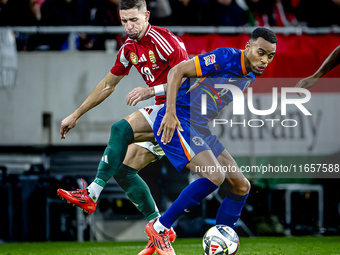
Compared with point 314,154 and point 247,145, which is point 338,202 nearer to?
point 314,154

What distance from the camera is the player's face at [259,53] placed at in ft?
11.4

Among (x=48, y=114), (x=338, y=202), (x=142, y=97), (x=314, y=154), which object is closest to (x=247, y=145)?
(x=314, y=154)

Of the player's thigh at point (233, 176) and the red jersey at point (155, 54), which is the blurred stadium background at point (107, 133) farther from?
the player's thigh at point (233, 176)

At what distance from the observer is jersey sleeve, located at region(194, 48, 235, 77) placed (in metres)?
3.45

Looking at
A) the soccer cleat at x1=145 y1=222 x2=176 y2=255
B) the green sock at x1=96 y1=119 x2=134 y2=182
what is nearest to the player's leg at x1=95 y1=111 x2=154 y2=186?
the green sock at x1=96 y1=119 x2=134 y2=182

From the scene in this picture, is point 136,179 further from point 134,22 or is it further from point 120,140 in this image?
point 134,22

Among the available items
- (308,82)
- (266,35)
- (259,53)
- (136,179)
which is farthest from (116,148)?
(308,82)

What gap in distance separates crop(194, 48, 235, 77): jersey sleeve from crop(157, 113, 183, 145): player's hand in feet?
1.29

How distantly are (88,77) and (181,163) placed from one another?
3765 millimetres

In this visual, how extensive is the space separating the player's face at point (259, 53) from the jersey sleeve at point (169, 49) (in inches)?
28.2

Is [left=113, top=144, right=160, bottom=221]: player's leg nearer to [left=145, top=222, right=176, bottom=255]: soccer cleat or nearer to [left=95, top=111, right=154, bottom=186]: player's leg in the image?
[left=95, top=111, right=154, bottom=186]: player's leg

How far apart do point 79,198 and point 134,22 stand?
1.59m

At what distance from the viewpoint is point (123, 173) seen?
4.11 m

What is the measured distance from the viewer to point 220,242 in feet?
11.2
